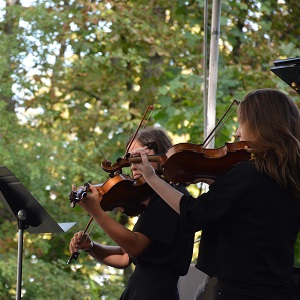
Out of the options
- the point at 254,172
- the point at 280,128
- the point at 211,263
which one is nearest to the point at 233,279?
the point at 211,263

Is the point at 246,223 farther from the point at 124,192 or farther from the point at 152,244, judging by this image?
the point at 124,192

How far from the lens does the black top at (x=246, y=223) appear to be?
8.23 ft

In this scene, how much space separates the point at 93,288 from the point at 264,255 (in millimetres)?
4977

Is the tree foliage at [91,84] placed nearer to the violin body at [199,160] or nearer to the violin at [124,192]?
the violin at [124,192]

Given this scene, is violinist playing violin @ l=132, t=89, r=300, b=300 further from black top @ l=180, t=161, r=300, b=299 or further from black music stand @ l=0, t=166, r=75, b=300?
black music stand @ l=0, t=166, r=75, b=300

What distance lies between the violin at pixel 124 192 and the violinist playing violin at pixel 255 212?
52 cm

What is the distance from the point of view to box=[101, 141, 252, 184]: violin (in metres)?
2.65

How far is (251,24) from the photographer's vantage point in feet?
25.9

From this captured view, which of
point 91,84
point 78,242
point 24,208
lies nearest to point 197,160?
point 78,242

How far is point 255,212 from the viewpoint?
2.52 metres

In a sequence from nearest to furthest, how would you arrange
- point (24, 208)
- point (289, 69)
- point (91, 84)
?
1. point (289, 69)
2. point (24, 208)
3. point (91, 84)

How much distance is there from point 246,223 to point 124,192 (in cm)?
75

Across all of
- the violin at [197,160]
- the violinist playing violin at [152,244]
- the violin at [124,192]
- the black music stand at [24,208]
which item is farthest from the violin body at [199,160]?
the black music stand at [24,208]

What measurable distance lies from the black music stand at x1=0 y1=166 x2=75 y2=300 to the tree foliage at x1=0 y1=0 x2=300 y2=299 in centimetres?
314
